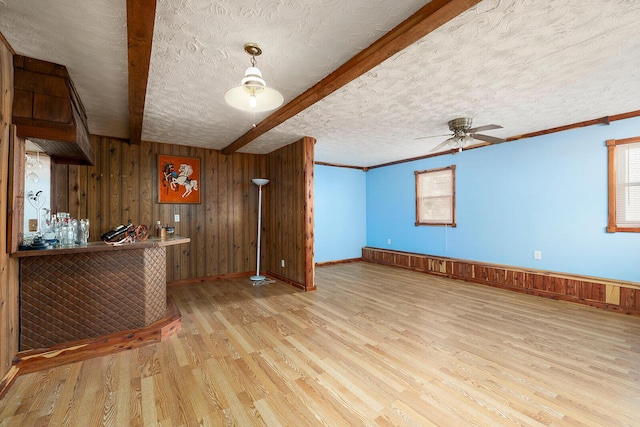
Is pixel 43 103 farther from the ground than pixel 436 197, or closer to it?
farther from the ground

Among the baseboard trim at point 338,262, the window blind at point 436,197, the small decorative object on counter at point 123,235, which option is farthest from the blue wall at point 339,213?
the small decorative object on counter at point 123,235

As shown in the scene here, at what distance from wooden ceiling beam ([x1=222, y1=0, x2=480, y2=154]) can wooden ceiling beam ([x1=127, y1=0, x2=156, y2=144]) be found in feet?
4.38

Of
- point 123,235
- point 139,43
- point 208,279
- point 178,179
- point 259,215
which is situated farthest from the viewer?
point 259,215

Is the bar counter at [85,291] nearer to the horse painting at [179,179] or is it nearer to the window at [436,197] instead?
the horse painting at [179,179]

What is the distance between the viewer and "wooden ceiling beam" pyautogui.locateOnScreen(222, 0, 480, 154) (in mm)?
1521

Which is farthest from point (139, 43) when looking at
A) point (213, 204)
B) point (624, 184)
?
point (624, 184)

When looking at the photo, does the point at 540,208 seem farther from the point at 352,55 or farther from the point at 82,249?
the point at 82,249

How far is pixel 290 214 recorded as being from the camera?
4688 mm

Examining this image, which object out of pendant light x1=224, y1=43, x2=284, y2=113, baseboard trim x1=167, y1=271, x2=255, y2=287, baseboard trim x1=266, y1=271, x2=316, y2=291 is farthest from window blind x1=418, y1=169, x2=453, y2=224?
pendant light x1=224, y1=43, x2=284, y2=113

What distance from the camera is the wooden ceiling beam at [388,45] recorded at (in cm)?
152

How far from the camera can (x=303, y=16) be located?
165 centimetres

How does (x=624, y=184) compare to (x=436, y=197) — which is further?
(x=436, y=197)

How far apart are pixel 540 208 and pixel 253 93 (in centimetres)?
445

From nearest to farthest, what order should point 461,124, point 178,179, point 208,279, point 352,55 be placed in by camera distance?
point 352,55 < point 461,124 < point 178,179 < point 208,279
